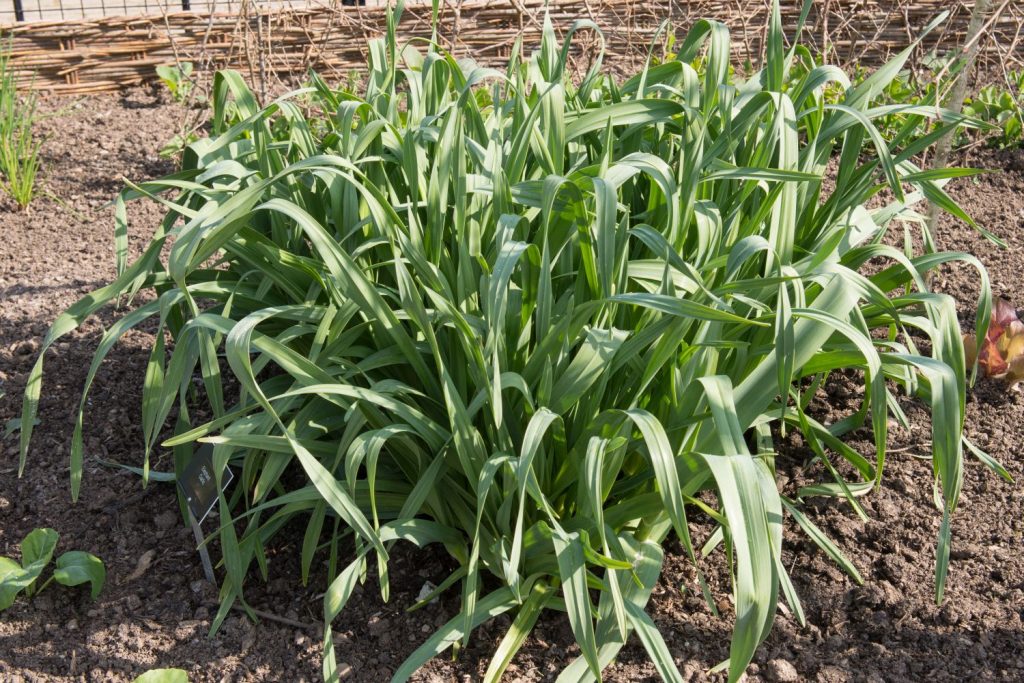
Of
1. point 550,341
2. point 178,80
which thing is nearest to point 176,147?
point 178,80

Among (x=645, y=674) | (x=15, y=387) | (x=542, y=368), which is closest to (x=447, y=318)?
(x=542, y=368)

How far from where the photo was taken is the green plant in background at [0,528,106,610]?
1655mm

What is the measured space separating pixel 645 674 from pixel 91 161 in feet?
9.51

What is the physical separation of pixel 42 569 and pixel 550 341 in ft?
3.28

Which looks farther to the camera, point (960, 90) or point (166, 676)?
point (960, 90)

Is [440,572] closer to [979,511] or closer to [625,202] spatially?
[625,202]

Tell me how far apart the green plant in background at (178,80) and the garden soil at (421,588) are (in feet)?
6.09

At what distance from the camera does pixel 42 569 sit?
1702mm

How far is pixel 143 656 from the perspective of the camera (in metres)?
1.59

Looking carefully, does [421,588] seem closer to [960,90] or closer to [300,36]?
[960,90]

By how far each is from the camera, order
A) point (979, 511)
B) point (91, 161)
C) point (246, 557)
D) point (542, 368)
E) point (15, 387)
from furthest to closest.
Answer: point (91, 161) → point (15, 387) → point (979, 511) → point (246, 557) → point (542, 368)

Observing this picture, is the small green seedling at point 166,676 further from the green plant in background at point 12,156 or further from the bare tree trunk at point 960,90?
the green plant in background at point 12,156

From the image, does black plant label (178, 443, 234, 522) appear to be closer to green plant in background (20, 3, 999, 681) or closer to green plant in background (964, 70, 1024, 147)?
green plant in background (20, 3, 999, 681)

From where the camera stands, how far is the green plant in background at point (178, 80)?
3.88 metres
